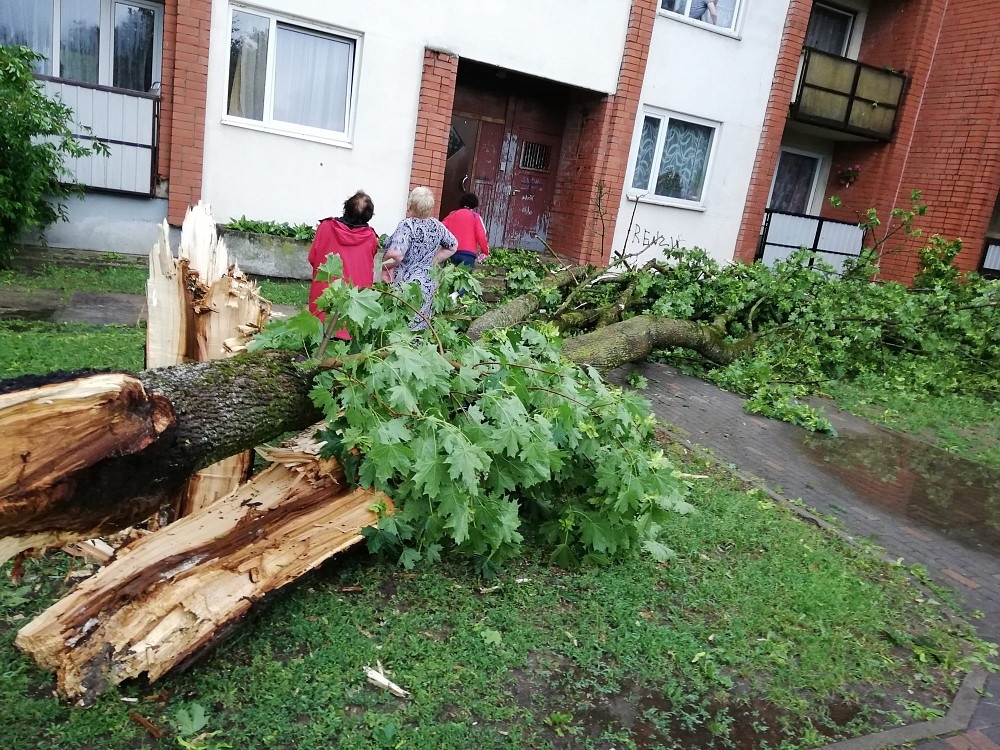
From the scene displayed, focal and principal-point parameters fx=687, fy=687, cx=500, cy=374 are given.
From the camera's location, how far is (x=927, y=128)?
14.0 m

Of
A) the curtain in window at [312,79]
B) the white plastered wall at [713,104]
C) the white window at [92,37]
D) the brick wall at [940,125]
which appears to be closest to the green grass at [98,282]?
the curtain in window at [312,79]

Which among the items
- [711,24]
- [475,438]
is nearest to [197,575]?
[475,438]

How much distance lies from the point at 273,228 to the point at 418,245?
443 centimetres

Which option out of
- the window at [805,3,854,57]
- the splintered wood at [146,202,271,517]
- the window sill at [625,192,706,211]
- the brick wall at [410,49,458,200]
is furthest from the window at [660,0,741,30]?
the splintered wood at [146,202,271,517]

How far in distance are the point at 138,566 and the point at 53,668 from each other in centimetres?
40

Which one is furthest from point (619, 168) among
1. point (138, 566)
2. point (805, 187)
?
point (138, 566)

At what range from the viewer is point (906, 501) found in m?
5.08

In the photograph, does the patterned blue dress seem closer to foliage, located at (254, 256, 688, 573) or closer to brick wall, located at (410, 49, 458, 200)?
foliage, located at (254, 256, 688, 573)

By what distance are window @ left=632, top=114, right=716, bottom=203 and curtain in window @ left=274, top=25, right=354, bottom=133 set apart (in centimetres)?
505

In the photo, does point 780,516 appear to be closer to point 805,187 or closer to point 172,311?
point 172,311

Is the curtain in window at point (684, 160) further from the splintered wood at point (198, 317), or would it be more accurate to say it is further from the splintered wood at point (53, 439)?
the splintered wood at point (53, 439)

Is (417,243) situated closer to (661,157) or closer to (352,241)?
(352,241)

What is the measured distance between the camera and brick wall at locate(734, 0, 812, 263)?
1222cm

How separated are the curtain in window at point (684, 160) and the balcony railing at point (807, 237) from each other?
1.93 metres
